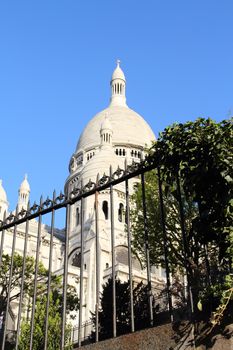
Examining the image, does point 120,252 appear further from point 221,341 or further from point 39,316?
point 221,341

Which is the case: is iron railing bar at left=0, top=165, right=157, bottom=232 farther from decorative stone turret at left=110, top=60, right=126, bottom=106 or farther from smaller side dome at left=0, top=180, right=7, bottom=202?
decorative stone turret at left=110, top=60, right=126, bottom=106

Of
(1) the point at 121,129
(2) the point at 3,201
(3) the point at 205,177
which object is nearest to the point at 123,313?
(3) the point at 205,177

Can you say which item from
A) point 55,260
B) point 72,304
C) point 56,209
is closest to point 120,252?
point 55,260

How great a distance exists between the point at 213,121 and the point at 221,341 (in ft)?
7.54

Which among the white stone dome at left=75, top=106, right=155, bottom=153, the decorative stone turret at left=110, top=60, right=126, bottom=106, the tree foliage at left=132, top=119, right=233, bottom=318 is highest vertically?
the decorative stone turret at left=110, top=60, right=126, bottom=106

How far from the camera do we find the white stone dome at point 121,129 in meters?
68.9

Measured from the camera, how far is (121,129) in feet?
232

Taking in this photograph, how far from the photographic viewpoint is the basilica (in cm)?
3597

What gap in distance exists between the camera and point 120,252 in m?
43.5

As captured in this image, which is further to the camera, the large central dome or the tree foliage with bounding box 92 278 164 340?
the large central dome

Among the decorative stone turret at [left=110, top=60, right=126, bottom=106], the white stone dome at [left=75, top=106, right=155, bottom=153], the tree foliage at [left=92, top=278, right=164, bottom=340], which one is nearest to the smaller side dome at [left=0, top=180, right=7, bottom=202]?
the white stone dome at [left=75, top=106, right=155, bottom=153]

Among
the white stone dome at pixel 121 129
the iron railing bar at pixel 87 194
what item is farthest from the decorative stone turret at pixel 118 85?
the iron railing bar at pixel 87 194

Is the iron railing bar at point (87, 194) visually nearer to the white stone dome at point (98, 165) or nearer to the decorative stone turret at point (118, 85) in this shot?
the white stone dome at point (98, 165)

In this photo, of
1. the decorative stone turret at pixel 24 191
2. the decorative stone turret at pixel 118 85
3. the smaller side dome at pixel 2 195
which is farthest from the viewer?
the decorative stone turret at pixel 118 85
